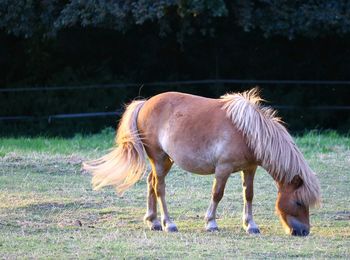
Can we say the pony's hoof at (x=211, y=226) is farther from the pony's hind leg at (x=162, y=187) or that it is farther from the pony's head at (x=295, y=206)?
the pony's head at (x=295, y=206)

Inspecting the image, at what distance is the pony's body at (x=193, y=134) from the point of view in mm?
7867

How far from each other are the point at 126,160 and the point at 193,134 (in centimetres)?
78

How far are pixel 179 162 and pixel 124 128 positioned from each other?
760 mm

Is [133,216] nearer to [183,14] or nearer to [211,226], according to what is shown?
[211,226]

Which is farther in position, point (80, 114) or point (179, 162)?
point (80, 114)

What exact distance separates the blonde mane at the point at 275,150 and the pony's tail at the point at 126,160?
3.39 feet

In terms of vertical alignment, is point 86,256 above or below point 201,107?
below

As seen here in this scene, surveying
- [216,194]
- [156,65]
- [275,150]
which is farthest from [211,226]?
[156,65]

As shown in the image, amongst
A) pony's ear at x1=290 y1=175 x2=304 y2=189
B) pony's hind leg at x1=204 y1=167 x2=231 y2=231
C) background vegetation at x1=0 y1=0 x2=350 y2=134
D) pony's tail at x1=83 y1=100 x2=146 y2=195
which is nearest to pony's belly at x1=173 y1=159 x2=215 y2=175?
pony's hind leg at x1=204 y1=167 x2=231 y2=231

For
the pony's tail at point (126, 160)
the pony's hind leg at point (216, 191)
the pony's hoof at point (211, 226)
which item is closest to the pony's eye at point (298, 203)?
the pony's hind leg at point (216, 191)

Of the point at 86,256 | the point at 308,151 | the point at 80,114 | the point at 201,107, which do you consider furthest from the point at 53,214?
the point at 80,114

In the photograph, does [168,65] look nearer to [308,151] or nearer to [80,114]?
[80,114]

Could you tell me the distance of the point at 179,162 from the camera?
26.6 ft

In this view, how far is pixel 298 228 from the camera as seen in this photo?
7.68 metres
